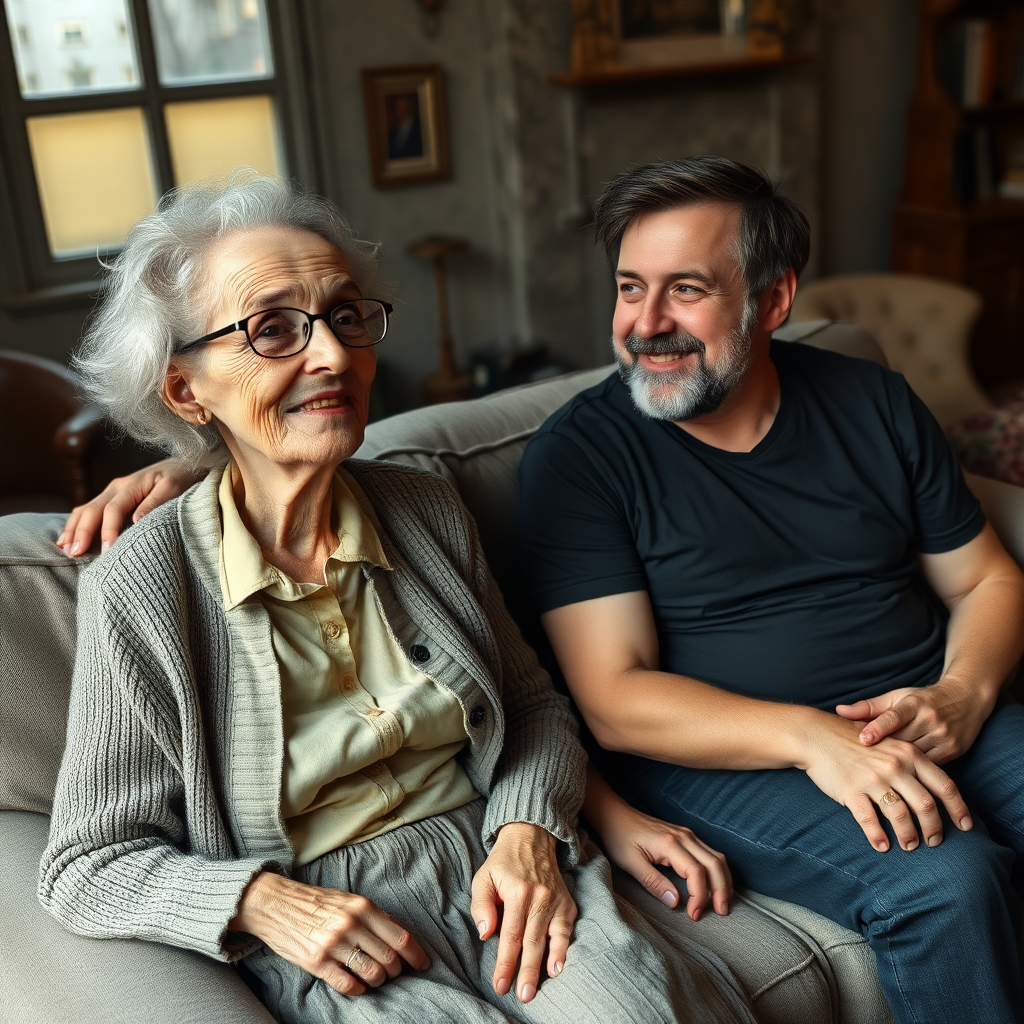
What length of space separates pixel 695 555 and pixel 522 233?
2.86 m

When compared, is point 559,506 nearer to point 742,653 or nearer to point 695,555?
point 695,555

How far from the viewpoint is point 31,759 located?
1312 millimetres

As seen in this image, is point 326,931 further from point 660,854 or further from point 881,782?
point 881,782

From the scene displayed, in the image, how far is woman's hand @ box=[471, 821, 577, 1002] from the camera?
3.83ft

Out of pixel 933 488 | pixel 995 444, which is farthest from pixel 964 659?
pixel 995 444

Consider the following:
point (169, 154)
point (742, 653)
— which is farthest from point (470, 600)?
point (169, 154)

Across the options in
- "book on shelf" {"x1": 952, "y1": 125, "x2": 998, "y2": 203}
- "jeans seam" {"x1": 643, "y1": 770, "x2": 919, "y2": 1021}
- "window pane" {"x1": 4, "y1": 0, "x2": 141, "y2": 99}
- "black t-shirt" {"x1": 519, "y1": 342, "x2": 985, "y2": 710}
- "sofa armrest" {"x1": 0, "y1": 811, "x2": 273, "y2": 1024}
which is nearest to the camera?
"sofa armrest" {"x1": 0, "y1": 811, "x2": 273, "y2": 1024}

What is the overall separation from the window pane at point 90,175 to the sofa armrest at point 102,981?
3.11 metres

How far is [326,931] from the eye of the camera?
1098 millimetres

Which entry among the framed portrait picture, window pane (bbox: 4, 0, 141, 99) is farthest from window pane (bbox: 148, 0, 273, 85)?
the framed portrait picture

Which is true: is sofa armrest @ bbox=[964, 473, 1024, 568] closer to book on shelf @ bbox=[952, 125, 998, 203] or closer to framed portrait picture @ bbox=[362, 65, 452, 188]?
framed portrait picture @ bbox=[362, 65, 452, 188]

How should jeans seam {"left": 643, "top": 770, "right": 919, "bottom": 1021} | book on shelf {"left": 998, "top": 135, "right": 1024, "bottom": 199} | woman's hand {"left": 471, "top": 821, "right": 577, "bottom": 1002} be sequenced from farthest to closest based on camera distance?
book on shelf {"left": 998, "top": 135, "right": 1024, "bottom": 199}, jeans seam {"left": 643, "top": 770, "right": 919, "bottom": 1021}, woman's hand {"left": 471, "top": 821, "right": 577, "bottom": 1002}

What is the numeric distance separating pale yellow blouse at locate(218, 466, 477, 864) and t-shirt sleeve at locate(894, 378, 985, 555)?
2.68ft

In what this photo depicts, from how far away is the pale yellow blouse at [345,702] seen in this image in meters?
1.22
